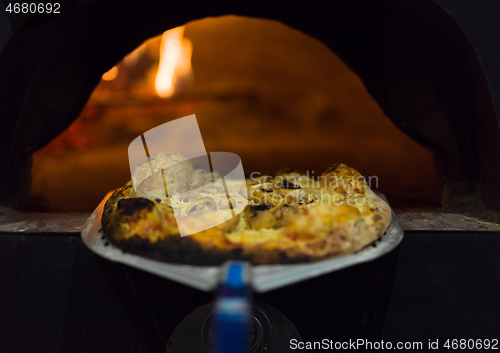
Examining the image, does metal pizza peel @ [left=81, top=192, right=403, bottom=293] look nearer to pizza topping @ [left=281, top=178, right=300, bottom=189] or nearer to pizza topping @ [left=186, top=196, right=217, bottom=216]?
pizza topping @ [left=186, top=196, right=217, bottom=216]

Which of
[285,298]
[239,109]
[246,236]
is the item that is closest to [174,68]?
[239,109]

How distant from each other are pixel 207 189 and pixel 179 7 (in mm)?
948

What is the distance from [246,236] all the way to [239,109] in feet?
4.23

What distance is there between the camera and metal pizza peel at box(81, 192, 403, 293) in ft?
2.33

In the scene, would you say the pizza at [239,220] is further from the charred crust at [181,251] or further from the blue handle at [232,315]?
the blue handle at [232,315]

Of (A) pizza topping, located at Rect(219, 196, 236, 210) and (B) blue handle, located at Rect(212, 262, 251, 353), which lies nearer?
(B) blue handle, located at Rect(212, 262, 251, 353)

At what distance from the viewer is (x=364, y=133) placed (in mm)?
1824

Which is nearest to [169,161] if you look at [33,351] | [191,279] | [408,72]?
[191,279]

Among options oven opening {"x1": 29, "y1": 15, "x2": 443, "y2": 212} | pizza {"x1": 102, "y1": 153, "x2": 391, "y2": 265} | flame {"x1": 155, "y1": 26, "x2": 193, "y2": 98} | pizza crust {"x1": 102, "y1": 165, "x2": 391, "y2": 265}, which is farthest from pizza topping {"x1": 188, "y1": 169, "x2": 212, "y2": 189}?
flame {"x1": 155, "y1": 26, "x2": 193, "y2": 98}

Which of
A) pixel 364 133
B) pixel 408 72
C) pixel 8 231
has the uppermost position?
pixel 408 72

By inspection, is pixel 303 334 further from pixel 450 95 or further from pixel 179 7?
pixel 179 7

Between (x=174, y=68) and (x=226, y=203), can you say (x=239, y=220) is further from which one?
(x=174, y=68)

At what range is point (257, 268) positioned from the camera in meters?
0.78

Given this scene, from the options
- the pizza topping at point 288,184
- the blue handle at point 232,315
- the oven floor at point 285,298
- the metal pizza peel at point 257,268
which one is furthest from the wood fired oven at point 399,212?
the blue handle at point 232,315
